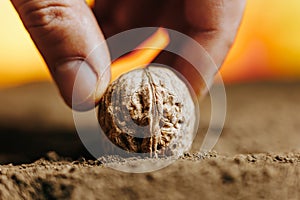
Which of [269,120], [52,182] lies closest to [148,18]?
[269,120]

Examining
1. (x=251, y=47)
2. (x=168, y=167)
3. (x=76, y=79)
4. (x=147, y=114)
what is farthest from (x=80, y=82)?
(x=251, y=47)

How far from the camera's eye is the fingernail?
120 centimetres

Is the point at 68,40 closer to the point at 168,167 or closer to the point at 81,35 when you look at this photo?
the point at 81,35

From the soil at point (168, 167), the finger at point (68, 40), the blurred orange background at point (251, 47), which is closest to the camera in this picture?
the soil at point (168, 167)

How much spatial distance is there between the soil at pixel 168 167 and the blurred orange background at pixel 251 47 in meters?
1.09

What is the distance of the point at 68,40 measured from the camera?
1191 mm

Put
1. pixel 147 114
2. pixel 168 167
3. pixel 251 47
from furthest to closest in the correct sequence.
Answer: pixel 251 47
pixel 147 114
pixel 168 167

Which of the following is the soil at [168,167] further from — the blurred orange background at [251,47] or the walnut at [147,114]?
the blurred orange background at [251,47]

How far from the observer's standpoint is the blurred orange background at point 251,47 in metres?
3.32

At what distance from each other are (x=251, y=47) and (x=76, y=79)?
7.65 ft

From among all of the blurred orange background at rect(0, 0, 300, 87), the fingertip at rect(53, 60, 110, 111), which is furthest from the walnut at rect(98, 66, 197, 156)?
the blurred orange background at rect(0, 0, 300, 87)

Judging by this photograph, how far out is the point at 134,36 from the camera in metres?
1.93

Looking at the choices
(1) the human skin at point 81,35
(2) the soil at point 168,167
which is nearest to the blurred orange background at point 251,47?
(2) the soil at point 168,167

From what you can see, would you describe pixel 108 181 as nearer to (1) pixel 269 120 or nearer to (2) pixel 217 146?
(2) pixel 217 146
